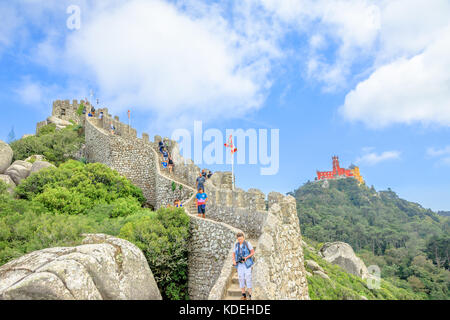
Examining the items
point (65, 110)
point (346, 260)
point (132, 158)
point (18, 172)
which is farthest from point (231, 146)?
point (65, 110)

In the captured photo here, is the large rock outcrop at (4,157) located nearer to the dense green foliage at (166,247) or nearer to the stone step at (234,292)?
the dense green foliage at (166,247)

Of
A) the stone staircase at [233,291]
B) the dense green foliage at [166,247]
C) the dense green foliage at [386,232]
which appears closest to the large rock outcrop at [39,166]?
the dense green foliage at [166,247]

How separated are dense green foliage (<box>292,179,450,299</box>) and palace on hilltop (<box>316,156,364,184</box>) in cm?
1017

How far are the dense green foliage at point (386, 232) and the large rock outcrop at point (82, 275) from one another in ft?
142

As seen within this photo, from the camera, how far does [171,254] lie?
1140 centimetres

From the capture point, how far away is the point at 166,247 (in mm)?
11203

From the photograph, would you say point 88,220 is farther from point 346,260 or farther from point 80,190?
point 346,260

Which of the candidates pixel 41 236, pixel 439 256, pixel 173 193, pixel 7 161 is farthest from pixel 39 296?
pixel 439 256

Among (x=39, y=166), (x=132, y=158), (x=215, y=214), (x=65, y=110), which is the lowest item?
(x=215, y=214)

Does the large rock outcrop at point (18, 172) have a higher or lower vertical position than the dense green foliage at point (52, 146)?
lower

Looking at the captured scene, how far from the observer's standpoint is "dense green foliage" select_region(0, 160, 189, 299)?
402 inches

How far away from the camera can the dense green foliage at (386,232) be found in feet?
143

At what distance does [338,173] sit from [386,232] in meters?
60.8
